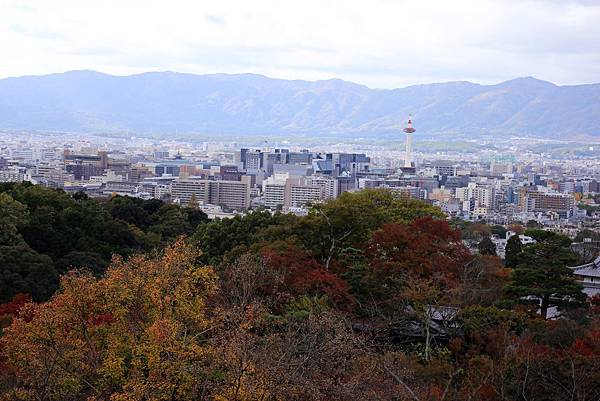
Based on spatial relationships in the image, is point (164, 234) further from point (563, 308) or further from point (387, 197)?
point (563, 308)

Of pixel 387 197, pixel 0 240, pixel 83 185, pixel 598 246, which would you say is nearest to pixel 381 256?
pixel 387 197

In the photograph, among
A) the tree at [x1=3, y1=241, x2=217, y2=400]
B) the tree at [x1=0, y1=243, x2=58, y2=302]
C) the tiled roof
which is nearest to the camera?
the tree at [x1=3, y1=241, x2=217, y2=400]

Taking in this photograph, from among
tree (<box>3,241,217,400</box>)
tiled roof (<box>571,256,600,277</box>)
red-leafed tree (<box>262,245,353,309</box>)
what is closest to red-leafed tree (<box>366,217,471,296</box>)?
red-leafed tree (<box>262,245,353,309</box>)

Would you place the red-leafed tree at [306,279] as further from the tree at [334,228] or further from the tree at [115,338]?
the tree at [115,338]

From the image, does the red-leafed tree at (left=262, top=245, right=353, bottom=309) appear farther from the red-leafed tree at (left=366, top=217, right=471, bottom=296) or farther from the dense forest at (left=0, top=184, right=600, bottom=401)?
the red-leafed tree at (left=366, top=217, right=471, bottom=296)

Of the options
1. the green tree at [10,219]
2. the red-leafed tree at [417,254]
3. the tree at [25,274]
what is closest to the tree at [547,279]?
the red-leafed tree at [417,254]

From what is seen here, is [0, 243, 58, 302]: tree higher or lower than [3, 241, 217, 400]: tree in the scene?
lower
